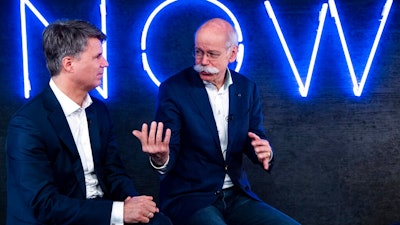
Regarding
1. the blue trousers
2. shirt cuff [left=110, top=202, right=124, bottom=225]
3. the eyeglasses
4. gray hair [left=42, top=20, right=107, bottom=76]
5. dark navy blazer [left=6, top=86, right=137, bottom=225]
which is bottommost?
the blue trousers

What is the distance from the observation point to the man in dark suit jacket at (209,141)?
3.46 m

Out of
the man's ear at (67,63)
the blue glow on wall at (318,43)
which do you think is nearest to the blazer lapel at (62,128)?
the man's ear at (67,63)

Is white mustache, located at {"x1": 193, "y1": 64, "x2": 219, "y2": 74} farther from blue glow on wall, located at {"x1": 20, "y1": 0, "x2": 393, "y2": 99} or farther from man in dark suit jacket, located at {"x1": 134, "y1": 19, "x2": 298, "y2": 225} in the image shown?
blue glow on wall, located at {"x1": 20, "y1": 0, "x2": 393, "y2": 99}

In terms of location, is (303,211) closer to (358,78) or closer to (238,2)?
(358,78)

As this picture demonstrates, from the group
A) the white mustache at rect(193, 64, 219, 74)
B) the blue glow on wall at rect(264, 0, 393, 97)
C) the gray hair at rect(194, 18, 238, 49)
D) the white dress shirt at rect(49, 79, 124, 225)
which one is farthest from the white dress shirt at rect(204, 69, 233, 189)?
the blue glow on wall at rect(264, 0, 393, 97)

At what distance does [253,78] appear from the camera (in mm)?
4605

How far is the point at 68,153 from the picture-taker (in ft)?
9.80

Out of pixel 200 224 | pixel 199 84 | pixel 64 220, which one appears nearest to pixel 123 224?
pixel 64 220

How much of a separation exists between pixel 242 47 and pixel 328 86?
74cm

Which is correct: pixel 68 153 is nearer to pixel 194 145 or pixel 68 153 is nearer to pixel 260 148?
pixel 194 145

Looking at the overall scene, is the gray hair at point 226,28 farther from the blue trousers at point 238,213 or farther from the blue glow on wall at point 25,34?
the blue glow on wall at point 25,34

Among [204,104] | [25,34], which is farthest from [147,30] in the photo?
[204,104]

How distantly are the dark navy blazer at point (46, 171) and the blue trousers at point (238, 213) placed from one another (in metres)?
0.65

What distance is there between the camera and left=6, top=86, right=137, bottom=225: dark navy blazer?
2.82 m
